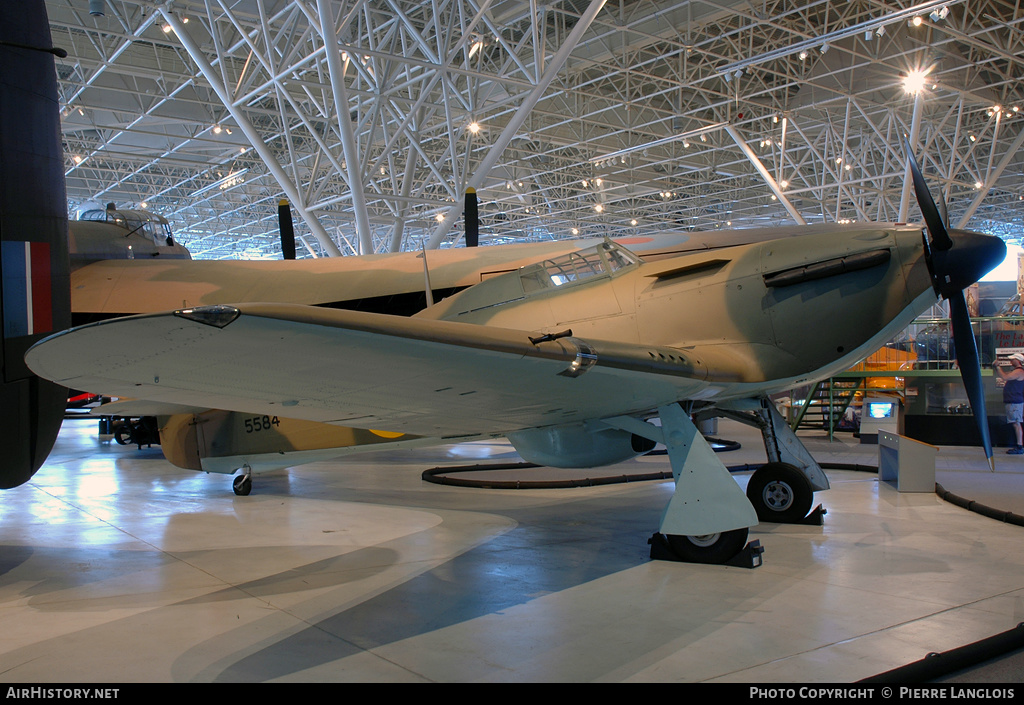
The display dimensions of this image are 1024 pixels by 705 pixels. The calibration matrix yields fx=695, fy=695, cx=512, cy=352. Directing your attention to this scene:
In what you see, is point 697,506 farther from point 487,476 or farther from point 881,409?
point 881,409

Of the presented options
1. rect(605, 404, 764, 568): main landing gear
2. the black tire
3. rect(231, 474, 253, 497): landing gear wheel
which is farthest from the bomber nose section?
rect(231, 474, 253, 497): landing gear wheel

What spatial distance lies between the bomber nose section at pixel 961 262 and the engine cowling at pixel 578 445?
8.23 ft

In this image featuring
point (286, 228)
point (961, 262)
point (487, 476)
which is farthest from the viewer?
point (286, 228)

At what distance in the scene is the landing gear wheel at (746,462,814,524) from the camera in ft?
21.4

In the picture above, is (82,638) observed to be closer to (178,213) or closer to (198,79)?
(198,79)

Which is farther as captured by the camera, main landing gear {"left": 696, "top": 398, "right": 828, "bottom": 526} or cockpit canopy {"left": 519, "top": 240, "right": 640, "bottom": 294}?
main landing gear {"left": 696, "top": 398, "right": 828, "bottom": 526}

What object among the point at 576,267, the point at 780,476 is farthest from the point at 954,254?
the point at 576,267

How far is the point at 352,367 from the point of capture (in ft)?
10.2

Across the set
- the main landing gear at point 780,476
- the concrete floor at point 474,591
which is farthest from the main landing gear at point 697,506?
the main landing gear at point 780,476

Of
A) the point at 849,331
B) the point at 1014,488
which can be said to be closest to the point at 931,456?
the point at 1014,488

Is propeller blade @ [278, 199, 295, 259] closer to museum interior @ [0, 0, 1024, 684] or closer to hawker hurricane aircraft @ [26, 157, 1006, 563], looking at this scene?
museum interior @ [0, 0, 1024, 684]

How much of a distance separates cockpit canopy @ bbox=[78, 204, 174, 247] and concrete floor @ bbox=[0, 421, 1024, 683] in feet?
27.1

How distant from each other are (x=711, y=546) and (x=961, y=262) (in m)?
2.83

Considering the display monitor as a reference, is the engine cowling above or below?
above
